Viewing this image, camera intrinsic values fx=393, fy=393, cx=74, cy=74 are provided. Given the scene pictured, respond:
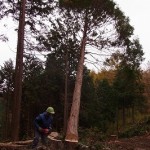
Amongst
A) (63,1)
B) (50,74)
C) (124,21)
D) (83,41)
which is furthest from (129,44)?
(50,74)

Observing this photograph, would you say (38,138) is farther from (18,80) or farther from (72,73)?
(72,73)

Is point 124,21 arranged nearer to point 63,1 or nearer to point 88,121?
point 63,1

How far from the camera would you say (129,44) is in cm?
2258

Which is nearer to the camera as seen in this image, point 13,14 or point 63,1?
point 13,14

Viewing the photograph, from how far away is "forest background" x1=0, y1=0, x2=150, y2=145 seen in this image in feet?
70.3

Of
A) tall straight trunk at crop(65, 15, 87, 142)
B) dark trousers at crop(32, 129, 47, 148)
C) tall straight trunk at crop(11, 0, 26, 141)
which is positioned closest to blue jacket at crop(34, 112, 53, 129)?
dark trousers at crop(32, 129, 47, 148)

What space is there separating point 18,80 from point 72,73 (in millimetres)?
27058

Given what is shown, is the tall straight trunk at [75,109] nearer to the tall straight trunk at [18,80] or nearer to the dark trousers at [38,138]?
the tall straight trunk at [18,80]

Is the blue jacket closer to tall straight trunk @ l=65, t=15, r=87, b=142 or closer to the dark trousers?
the dark trousers

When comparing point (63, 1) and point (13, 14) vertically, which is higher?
point (63, 1)

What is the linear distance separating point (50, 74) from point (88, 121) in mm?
8834

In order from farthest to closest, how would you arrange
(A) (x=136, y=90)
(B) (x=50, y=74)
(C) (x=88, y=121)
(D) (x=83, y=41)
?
(A) (x=136, y=90) → (C) (x=88, y=121) → (B) (x=50, y=74) → (D) (x=83, y=41)

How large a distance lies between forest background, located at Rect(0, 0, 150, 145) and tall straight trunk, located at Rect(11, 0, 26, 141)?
2.03 feet

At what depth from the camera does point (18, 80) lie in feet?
55.6
